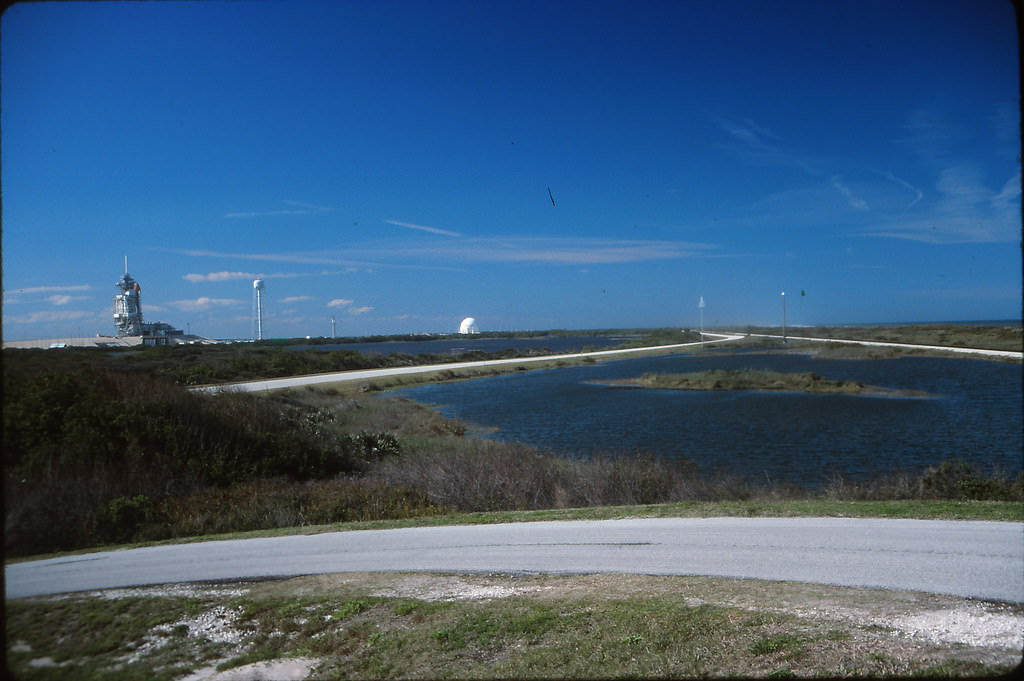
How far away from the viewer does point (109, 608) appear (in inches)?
169

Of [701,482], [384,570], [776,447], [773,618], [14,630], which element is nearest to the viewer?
[14,630]

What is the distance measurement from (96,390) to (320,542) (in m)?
5.84

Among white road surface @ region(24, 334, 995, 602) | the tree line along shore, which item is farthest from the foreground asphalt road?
the tree line along shore

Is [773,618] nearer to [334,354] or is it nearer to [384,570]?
[384,570]

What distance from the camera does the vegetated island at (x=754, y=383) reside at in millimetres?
38656

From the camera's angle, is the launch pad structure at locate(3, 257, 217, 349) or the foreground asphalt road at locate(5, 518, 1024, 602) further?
the launch pad structure at locate(3, 257, 217, 349)

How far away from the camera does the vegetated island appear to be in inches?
1522

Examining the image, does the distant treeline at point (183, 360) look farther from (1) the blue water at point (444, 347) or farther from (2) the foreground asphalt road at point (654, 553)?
(1) the blue water at point (444, 347)

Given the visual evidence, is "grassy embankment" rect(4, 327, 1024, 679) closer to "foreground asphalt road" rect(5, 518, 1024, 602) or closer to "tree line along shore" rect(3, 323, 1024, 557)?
"tree line along shore" rect(3, 323, 1024, 557)

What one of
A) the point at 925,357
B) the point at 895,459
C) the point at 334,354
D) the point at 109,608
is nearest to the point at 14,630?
the point at 109,608

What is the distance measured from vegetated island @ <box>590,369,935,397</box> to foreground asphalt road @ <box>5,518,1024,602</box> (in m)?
32.7

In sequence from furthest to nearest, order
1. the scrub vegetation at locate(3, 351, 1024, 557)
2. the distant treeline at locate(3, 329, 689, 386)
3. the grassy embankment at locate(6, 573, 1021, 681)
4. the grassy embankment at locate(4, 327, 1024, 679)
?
1. the distant treeline at locate(3, 329, 689, 386)
2. the scrub vegetation at locate(3, 351, 1024, 557)
3. the grassy embankment at locate(4, 327, 1024, 679)
4. the grassy embankment at locate(6, 573, 1021, 681)

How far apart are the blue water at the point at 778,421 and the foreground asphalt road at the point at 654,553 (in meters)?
8.75

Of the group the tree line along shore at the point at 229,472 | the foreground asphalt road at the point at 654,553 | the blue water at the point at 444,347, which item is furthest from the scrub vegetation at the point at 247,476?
the blue water at the point at 444,347
